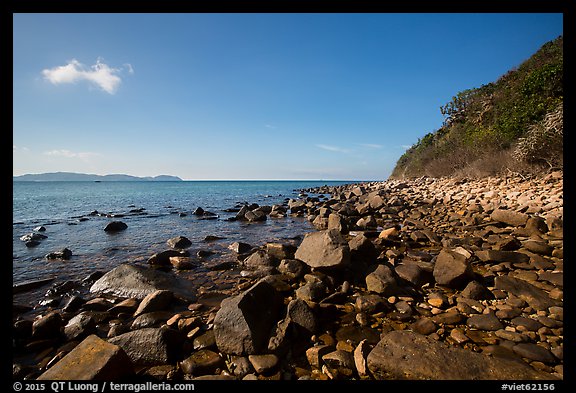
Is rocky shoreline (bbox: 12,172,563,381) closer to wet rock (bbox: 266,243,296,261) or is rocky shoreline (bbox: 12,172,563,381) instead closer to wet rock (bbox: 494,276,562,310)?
wet rock (bbox: 494,276,562,310)

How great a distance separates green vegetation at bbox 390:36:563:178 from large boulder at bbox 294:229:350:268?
14.1 meters

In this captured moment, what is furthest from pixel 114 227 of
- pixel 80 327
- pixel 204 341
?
pixel 204 341

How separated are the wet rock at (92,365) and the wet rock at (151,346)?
0.30m

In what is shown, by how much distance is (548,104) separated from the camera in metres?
14.1

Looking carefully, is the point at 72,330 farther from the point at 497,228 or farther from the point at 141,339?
the point at 497,228

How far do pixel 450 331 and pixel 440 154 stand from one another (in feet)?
104

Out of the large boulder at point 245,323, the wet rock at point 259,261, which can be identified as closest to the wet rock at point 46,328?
the large boulder at point 245,323

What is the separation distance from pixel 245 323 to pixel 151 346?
125cm

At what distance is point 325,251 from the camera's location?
18.8ft

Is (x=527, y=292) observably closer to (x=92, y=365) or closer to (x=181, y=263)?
(x=92, y=365)

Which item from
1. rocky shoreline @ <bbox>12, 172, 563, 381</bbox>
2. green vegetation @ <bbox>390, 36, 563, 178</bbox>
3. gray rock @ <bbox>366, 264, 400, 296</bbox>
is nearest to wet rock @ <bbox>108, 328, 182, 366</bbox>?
rocky shoreline @ <bbox>12, 172, 563, 381</bbox>

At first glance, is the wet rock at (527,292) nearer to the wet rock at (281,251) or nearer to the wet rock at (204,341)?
the wet rock at (281,251)

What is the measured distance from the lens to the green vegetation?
42.2 feet
